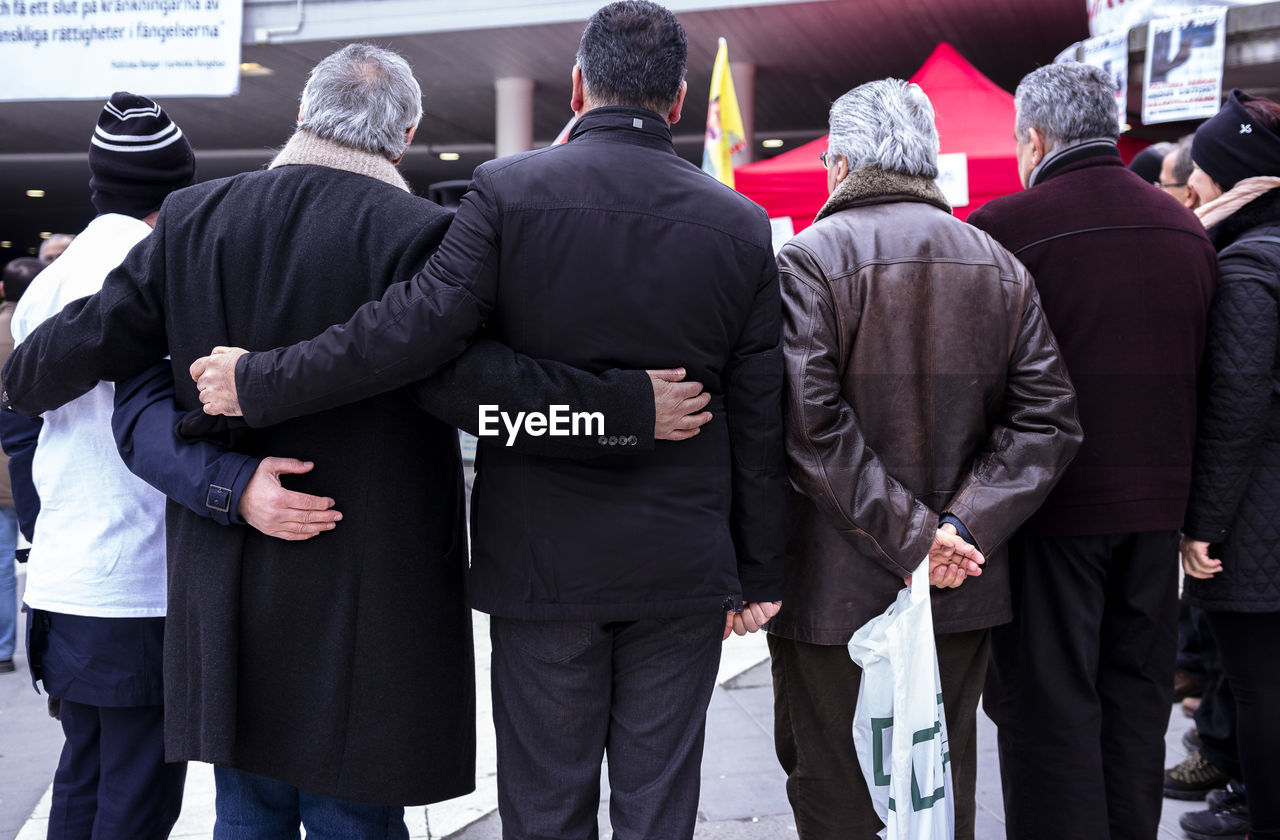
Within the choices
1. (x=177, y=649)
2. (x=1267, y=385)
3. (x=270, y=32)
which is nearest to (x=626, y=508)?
(x=177, y=649)

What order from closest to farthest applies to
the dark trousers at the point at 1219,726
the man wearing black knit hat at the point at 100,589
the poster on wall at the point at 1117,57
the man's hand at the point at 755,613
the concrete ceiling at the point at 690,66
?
the man's hand at the point at 755,613 < the man wearing black knit hat at the point at 100,589 < the dark trousers at the point at 1219,726 < the poster on wall at the point at 1117,57 < the concrete ceiling at the point at 690,66

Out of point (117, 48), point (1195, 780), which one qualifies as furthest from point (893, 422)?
point (117, 48)

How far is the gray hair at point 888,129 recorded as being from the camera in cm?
244

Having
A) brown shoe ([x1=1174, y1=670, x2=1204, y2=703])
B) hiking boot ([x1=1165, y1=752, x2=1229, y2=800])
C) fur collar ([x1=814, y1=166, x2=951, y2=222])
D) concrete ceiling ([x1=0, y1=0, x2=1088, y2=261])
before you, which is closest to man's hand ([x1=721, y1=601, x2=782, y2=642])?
fur collar ([x1=814, y1=166, x2=951, y2=222])

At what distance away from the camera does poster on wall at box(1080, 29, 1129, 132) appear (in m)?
5.80

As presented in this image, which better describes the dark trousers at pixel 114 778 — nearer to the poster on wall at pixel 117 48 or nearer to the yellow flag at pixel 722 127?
the yellow flag at pixel 722 127

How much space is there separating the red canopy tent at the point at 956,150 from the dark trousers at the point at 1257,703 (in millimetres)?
3205

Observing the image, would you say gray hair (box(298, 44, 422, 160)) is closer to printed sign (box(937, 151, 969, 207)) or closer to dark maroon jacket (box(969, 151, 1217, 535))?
dark maroon jacket (box(969, 151, 1217, 535))

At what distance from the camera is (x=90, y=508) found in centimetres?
234

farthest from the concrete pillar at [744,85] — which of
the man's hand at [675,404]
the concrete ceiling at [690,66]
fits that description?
the man's hand at [675,404]

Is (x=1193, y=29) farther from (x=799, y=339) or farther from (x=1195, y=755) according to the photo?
(x=799, y=339)

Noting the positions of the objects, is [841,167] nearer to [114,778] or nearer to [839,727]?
[839,727]

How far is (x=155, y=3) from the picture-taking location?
8.33m

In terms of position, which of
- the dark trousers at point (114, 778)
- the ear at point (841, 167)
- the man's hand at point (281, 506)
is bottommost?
the dark trousers at point (114, 778)
